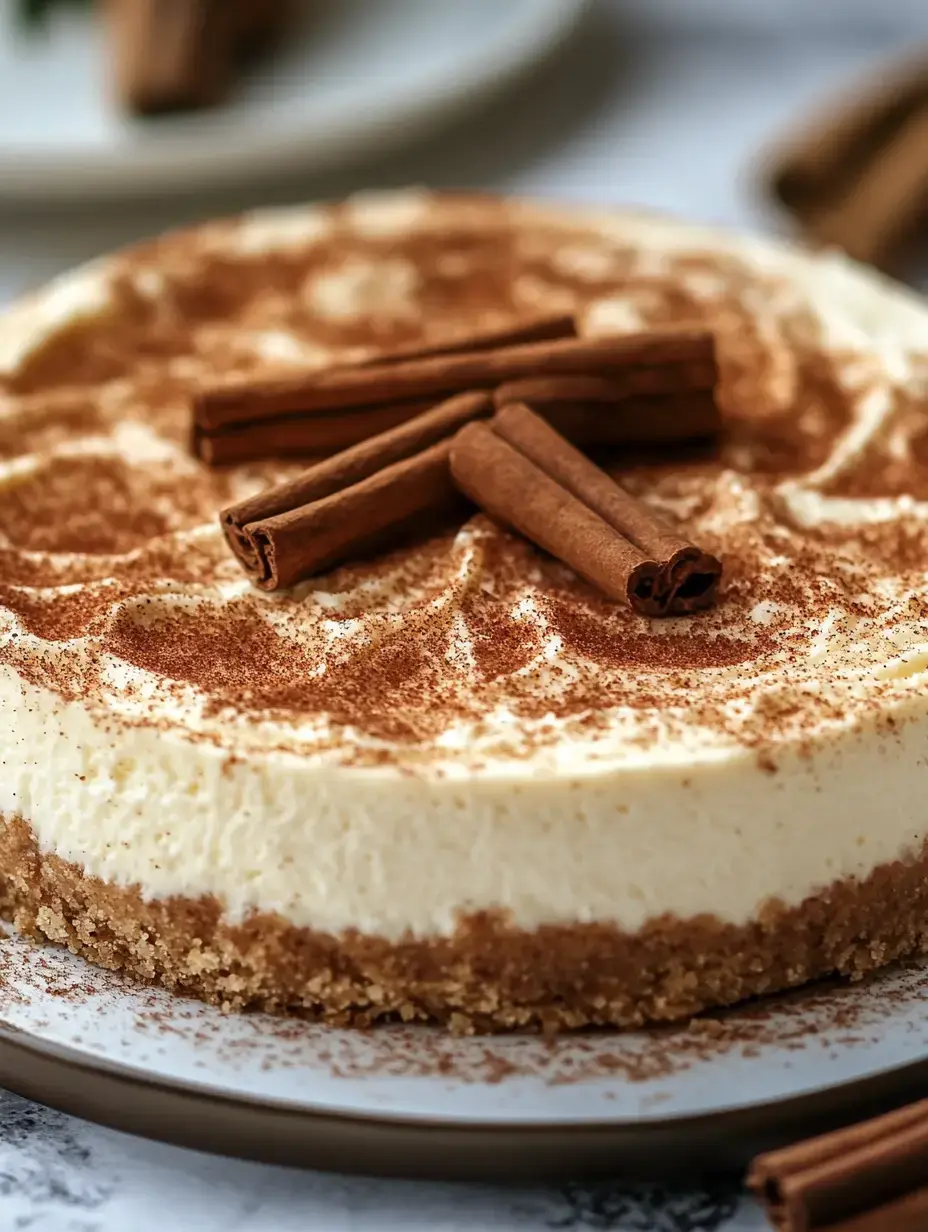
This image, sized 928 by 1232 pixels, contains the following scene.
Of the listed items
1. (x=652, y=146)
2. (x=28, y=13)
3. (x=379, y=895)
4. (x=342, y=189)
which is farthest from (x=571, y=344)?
(x=28, y=13)

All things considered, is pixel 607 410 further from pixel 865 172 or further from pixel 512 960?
pixel 865 172

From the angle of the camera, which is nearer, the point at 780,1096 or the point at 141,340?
the point at 780,1096

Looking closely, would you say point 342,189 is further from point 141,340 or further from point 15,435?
point 15,435

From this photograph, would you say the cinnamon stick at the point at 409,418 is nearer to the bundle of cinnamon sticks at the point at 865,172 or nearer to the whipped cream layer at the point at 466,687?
the whipped cream layer at the point at 466,687

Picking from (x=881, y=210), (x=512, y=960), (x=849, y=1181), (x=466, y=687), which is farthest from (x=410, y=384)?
(x=881, y=210)

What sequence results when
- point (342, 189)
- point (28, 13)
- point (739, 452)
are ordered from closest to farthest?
point (739, 452) → point (342, 189) → point (28, 13)

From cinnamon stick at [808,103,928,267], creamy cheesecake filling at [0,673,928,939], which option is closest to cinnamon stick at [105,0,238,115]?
cinnamon stick at [808,103,928,267]

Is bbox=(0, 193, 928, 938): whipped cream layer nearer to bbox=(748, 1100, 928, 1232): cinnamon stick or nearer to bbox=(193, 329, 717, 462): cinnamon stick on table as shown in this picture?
bbox=(193, 329, 717, 462): cinnamon stick on table
